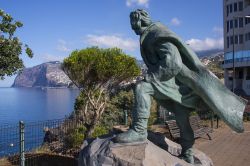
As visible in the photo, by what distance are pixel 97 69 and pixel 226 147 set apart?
5337mm

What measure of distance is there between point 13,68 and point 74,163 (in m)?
2.99

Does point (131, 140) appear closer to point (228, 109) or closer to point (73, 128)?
point (228, 109)

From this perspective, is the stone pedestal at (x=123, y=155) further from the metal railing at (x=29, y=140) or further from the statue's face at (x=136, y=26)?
the metal railing at (x=29, y=140)

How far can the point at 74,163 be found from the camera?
35.4ft

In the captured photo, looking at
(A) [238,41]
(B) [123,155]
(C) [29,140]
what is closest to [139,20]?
(B) [123,155]

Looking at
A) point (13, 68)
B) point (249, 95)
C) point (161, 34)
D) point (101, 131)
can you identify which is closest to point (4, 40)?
point (13, 68)

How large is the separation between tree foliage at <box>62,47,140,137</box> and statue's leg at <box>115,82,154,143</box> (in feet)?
26.8

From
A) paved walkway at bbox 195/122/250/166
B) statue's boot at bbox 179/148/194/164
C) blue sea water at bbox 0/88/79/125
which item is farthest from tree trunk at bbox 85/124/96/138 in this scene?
blue sea water at bbox 0/88/79/125

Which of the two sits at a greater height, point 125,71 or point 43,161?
point 125,71

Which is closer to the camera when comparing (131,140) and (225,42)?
(131,140)

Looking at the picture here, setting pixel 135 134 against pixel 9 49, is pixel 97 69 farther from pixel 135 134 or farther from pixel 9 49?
pixel 135 134

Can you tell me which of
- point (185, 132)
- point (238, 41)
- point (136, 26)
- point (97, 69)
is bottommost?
point (185, 132)

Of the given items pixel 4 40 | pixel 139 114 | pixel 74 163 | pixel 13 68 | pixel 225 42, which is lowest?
pixel 74 163

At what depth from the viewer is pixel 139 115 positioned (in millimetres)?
5961
